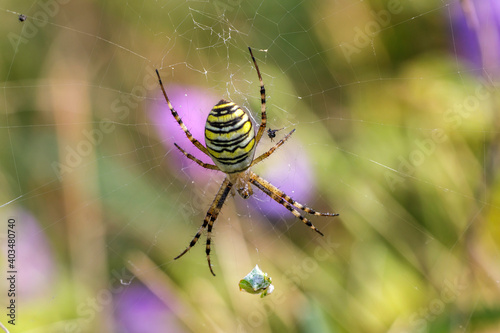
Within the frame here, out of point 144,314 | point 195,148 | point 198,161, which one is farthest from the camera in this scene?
point 195,148

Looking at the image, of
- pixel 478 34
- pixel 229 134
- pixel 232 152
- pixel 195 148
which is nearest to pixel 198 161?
pixel 195 148

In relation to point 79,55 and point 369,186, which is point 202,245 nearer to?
point 369,186

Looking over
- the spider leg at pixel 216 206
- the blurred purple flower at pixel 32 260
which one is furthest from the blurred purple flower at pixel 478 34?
the blurred purple flower at pixel 32 260

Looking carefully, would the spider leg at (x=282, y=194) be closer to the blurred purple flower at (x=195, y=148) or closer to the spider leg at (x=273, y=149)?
the blurred purple flower at (x=195, y=148)

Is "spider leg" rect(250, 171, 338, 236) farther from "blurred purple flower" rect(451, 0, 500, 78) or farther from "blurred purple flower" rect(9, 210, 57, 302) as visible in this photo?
"blurred purple flower" rect(9, 210, 57, 302)

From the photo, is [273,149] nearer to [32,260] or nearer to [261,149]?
[261,149]

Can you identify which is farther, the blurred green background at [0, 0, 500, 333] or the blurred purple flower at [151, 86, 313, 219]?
the blurred purple flower at [151, 86, 313, 219]

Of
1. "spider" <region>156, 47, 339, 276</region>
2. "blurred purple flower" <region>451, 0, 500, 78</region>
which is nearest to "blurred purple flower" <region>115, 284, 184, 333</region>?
"spider" <region>156, 47, 339, 276</region>
